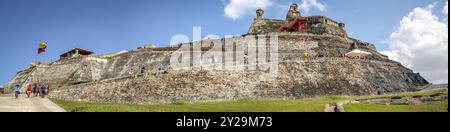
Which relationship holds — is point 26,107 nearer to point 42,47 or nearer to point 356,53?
point 356,53

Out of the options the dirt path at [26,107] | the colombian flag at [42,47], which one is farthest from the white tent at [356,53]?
the colombian flag at [42,47]

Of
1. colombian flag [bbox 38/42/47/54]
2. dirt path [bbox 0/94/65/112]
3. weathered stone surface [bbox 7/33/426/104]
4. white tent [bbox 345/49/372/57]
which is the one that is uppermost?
colombian flag [bbox 38/42/47/54]

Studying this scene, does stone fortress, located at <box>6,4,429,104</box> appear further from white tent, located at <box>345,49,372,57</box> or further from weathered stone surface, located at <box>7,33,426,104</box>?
white tent, located at <box>345,49,372,57</box>

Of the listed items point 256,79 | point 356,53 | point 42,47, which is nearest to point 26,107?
point 256,79

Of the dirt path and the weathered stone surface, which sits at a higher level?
the weathered stone surface

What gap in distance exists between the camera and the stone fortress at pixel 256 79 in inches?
1182

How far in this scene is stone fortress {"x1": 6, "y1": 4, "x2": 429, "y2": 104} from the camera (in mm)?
30031

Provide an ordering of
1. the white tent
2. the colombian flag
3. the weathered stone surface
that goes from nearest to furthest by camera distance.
A: 1. the weathered stone surface
2. the white tent
3. the colombian flag

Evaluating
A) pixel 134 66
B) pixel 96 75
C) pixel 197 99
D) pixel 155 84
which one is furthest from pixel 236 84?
pixel 96 75

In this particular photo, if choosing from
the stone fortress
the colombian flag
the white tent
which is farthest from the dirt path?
the colombian flag

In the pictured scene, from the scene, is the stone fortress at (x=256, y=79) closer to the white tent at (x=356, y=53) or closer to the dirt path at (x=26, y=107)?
the white tent at (x=356, y=53)
